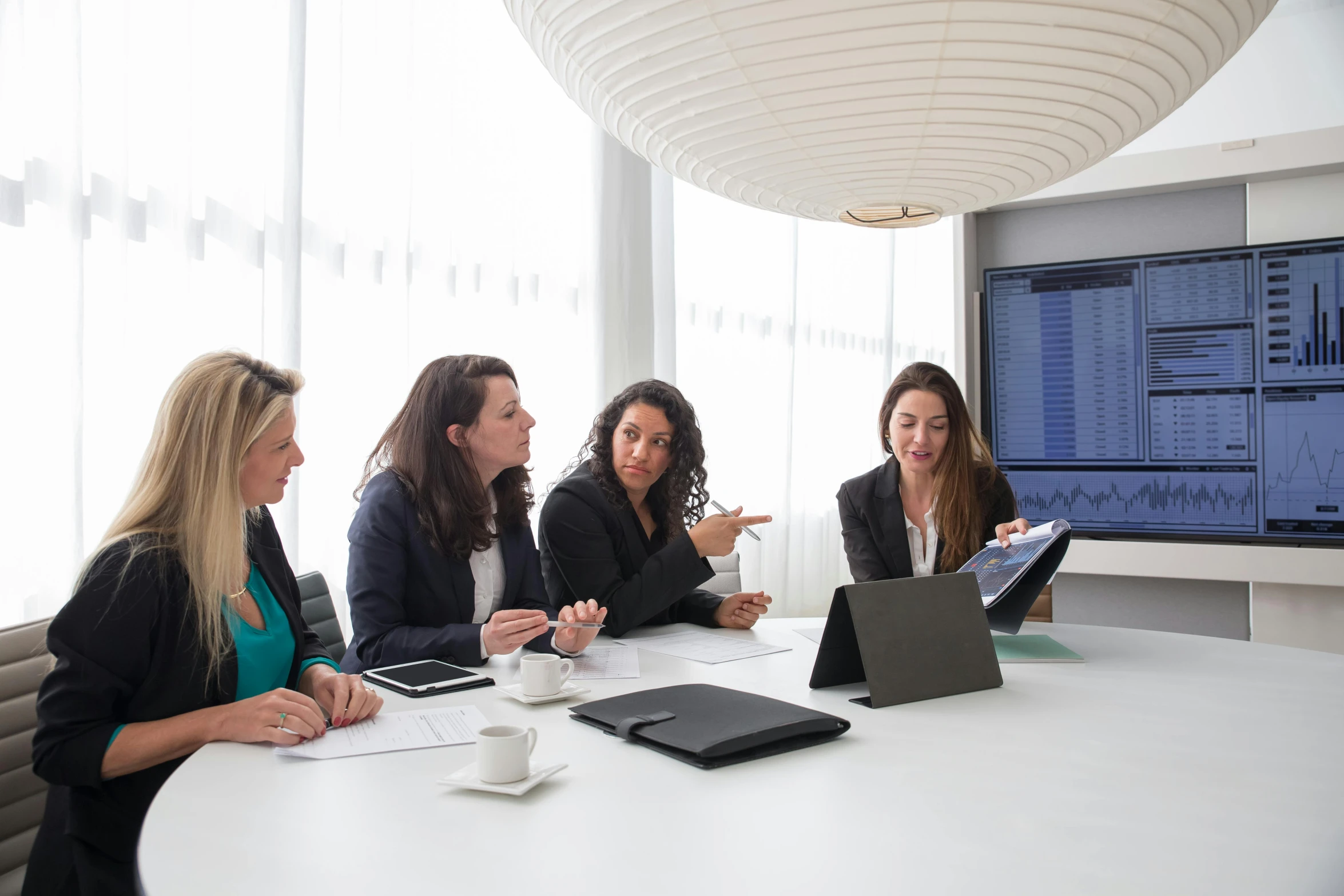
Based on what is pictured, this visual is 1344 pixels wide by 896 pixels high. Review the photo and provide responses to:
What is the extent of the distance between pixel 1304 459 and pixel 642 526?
8.36 feet

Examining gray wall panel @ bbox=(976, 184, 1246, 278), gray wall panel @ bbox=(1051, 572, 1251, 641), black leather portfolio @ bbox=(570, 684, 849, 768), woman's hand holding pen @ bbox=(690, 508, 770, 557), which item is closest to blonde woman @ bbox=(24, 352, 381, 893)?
black leather portfolio @ bbox=(570, 684, 849, 768)

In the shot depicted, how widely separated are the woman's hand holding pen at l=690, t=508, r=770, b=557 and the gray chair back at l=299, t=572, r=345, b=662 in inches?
33.3

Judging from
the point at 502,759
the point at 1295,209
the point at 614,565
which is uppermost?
the point at 1295,209

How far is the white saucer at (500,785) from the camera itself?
1.03 m

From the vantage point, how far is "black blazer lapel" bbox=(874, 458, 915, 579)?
2516 millimetres

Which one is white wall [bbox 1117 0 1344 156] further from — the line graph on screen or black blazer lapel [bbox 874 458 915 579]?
black blazer lapel [bbox 874 458 915 579]

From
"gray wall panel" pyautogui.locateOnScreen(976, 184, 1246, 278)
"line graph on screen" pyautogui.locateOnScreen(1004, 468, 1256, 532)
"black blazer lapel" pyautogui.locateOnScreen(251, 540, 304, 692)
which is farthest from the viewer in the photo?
"gray wall panel" pyautogui.locateOnScreen(976, 184, 1246, 278)

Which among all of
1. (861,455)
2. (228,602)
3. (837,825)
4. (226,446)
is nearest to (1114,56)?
(837,825)

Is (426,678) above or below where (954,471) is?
below

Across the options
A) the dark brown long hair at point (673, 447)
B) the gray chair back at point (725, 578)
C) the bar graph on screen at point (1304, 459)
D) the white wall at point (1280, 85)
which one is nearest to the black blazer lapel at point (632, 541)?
the dark brown long hair at point (673, 447)

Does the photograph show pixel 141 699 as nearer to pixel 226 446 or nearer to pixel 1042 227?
pixel 226 446

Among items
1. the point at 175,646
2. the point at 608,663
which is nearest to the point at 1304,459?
the point at 608,663

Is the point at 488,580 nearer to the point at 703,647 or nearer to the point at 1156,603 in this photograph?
the point at 703,647

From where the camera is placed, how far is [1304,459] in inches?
128
